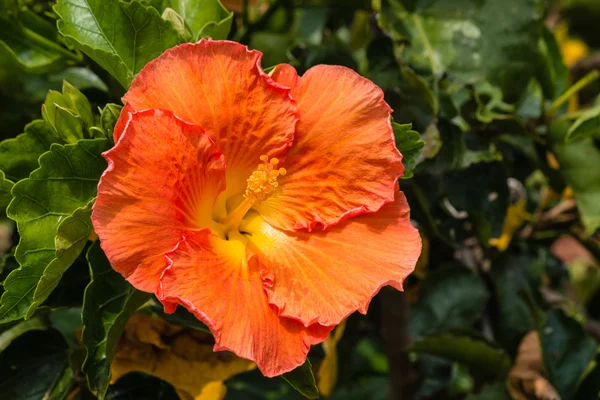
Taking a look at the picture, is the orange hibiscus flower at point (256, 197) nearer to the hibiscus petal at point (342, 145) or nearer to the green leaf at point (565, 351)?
the hibiscus petal at point (342, 145)

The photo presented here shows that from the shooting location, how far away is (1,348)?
3.12ft

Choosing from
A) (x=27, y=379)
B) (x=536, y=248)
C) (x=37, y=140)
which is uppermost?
(x=37, y=140)

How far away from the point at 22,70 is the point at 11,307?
0.45 metres

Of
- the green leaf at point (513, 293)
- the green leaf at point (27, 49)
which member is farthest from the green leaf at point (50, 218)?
the green leaf at point (513, 293)

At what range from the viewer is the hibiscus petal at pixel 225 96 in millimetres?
801

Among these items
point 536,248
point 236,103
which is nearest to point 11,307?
point 236,103

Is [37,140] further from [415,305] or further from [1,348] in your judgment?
[415,305]

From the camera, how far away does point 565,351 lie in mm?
1328

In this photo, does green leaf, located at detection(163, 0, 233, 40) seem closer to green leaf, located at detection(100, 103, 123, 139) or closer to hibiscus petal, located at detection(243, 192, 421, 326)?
green leaf, located at detection(100, 103, 123, 139)

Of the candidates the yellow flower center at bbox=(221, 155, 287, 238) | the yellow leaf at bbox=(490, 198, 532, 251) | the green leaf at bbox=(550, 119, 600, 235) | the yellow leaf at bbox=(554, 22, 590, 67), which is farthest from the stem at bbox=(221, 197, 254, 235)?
the yellow leaf at bbox=(554, 22, 590, 67)

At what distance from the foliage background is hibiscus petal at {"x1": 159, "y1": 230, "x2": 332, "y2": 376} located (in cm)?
6

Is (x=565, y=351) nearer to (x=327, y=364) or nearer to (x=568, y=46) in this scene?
(x=327, y=364)

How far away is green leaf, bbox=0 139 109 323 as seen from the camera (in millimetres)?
785

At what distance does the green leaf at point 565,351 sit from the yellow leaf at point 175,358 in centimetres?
60
